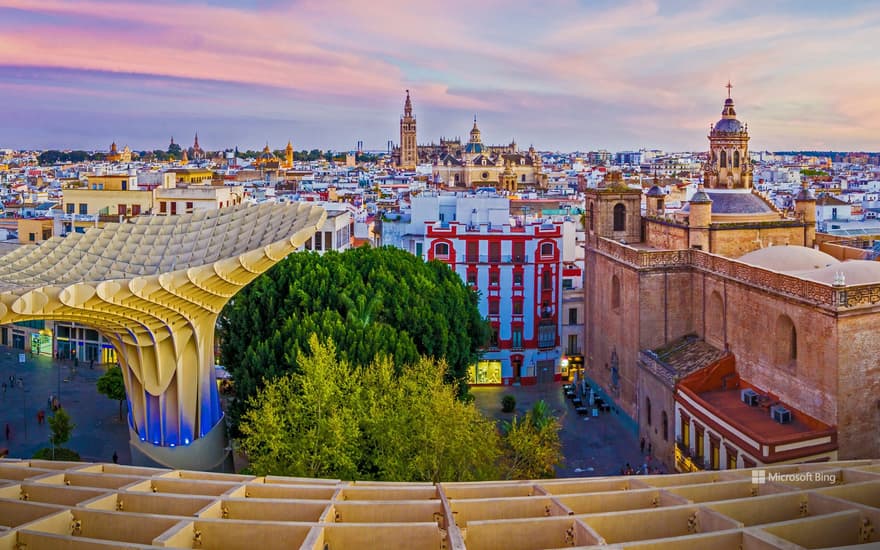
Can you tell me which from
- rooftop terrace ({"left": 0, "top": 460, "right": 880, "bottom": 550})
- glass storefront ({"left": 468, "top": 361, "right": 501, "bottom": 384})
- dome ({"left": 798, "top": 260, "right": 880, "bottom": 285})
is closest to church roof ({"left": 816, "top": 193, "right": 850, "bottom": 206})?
glass storefront ({"left": 468, "top": 361, "right": 501, "bottom": 384})

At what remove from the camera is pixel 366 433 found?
877 inches

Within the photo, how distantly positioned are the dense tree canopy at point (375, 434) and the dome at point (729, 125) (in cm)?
2433

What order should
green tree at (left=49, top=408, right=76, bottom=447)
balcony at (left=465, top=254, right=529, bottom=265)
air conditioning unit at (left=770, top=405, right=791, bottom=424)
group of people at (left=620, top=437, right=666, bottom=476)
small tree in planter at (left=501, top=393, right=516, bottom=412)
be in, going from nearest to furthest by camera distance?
1. air conditioning unit at (left=770, top=405, right=791, bottom=424)
2. group of people at (left=620, top=437, right=666, bottom=476)
3. green tree at (left=49, top=408, right=76, bottom=447)
4. small tree in planter at (left=501, top=393, right=516, bottom=412)
5. balcony at (left=465, top=254, right=529, bottom=265)

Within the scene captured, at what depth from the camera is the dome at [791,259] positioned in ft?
105

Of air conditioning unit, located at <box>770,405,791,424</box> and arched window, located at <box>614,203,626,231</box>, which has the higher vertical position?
arched window, located at <box>614,203,626,231</box>

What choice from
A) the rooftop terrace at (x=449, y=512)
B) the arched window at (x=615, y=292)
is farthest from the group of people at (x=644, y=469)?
the rooftop terrace at (x=449, y=512)

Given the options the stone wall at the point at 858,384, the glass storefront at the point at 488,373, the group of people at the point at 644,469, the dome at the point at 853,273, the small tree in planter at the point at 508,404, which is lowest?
the group of people at the point at 644,469

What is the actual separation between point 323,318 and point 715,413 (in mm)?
13565

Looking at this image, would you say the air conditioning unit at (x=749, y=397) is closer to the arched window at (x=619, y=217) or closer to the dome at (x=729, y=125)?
the arched window at (x=619, y=217)

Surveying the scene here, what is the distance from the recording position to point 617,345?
3897 cm

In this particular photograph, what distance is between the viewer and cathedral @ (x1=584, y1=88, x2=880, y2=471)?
2473 centimetres

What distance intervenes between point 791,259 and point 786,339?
6.18 meters

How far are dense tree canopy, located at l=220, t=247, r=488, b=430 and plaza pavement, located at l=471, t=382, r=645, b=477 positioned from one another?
564cm

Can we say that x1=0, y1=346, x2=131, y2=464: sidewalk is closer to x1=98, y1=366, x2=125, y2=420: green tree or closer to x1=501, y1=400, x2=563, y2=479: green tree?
x1=98, y1=366, x2=125, y2=420: green tree
